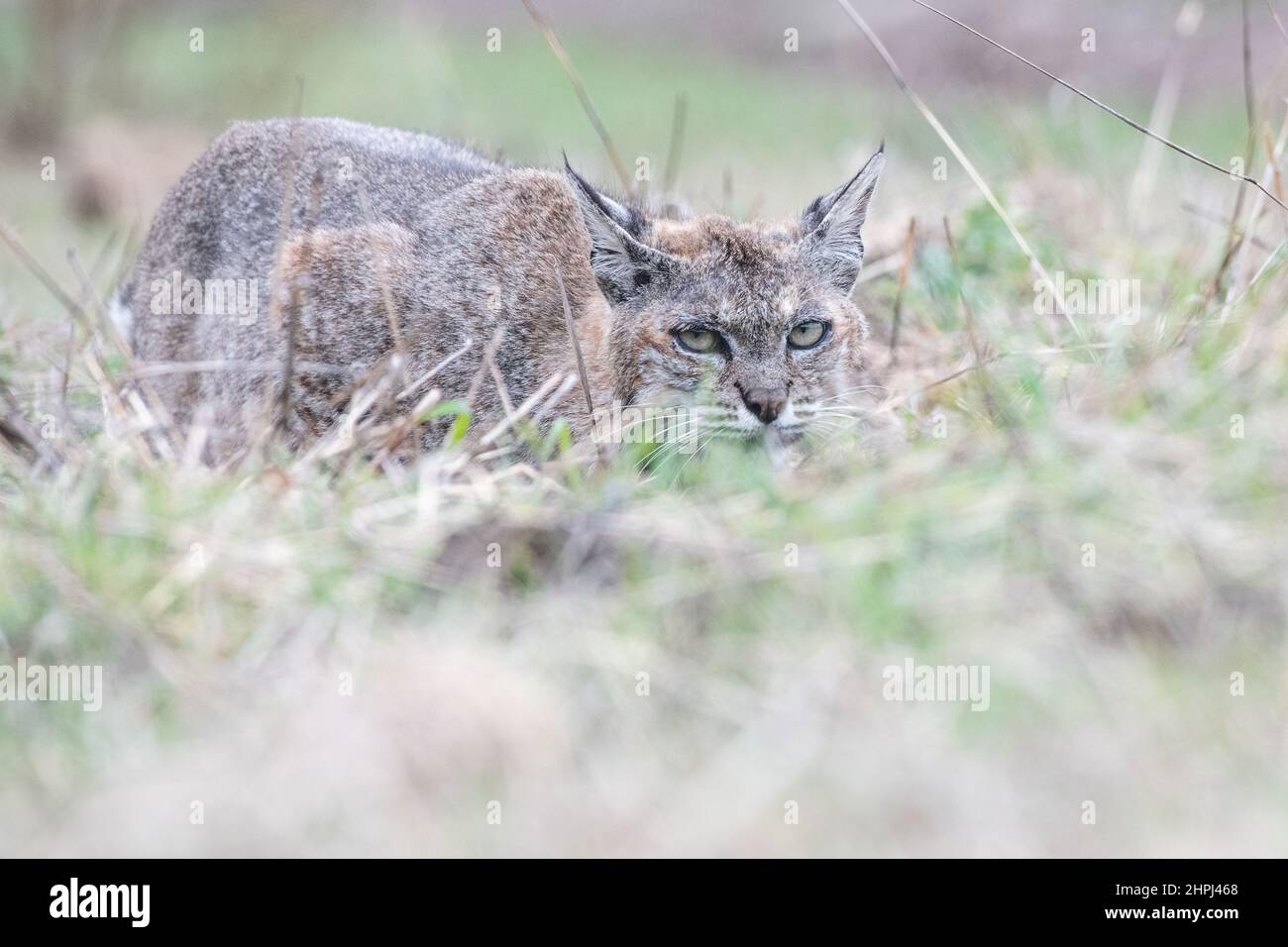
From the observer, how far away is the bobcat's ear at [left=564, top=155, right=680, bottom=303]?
4.73 metres

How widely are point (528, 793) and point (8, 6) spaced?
52.3 ft

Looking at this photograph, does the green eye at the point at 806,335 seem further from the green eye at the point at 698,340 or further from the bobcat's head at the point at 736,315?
the green eye at the point at 698,340

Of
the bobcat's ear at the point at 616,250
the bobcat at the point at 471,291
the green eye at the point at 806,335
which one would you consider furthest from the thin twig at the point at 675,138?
the green eye at the point at 806,335

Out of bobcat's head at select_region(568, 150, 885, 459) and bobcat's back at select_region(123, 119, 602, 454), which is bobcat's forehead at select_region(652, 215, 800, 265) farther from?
bobcat's back at select_region(123, 119, 602, 454)

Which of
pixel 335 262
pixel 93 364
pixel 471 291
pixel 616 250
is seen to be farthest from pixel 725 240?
pixel 93 364

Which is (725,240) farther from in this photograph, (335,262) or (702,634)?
(702,634)

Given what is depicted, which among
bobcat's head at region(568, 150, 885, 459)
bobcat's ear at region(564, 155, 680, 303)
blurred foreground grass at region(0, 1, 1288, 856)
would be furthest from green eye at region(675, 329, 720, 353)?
blurred foreground grass at region(0, 1, 1288, 856)

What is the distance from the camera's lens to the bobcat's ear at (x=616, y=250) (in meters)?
4.73

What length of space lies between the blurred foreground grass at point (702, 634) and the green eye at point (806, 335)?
1.53ft

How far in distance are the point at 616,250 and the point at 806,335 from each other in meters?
0.69

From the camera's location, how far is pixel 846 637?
10.6 ft

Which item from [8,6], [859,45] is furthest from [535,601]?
[859,45]

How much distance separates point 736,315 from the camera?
15.3 feet

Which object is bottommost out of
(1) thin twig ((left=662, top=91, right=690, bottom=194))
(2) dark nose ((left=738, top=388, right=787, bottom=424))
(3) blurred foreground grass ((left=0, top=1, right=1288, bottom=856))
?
(3) blurred foreground grass ((left=0, top=1, right=1288, bottom=856))
